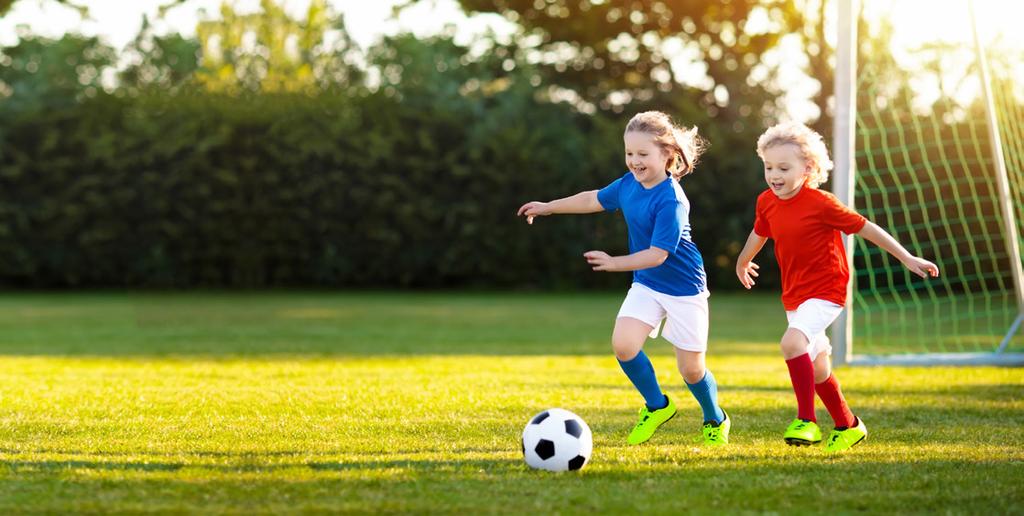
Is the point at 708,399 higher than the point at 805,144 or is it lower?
lower

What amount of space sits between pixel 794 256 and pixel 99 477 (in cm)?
317

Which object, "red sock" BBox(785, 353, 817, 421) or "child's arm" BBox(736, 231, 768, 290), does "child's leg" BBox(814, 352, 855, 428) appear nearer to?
"red sock" BBox(785, 353, 817, 421)

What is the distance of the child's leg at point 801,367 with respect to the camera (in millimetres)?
5477

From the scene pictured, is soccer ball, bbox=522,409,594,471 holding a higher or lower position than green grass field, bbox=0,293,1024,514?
higher

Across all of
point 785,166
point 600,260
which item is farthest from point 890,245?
point 600,260

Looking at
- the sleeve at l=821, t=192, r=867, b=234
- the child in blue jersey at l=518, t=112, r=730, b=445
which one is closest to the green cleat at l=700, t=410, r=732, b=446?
the child in blue jersey at l=518, t=112, r=730, b=445

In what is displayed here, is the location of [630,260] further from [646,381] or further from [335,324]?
[335,324]

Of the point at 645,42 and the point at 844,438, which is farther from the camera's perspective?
the point at 645,42

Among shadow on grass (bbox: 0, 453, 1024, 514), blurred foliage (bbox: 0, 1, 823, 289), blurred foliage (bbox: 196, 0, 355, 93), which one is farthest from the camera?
blurred foliage (bbox: 0, 1, 823, 289)

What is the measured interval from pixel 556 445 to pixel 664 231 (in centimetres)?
119

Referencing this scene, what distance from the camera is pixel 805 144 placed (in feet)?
18.2

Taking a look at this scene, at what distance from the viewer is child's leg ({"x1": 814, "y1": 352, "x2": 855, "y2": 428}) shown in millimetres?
5602

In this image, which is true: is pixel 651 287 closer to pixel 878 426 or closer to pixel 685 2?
pixel 878 426

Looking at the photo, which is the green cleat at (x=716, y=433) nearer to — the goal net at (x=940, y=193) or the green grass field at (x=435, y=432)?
the green grass field at (x=435, y=432)
